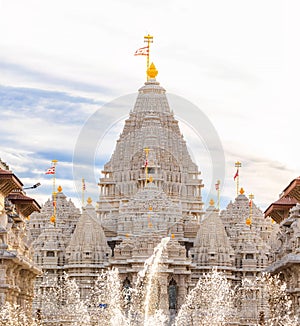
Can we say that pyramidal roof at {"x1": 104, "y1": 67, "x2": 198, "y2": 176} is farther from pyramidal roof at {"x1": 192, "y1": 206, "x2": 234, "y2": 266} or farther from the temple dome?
pyramidal roof at {"x1": 192, "y1": 206, "x2": 234, "y2": 266}

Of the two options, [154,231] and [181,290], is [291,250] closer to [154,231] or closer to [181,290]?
[181,290]

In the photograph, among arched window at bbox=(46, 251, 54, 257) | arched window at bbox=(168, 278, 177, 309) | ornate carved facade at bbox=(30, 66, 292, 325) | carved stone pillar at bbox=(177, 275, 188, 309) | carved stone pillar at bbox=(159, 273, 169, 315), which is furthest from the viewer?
arched window at bbox=(46, 251, 54, 257)

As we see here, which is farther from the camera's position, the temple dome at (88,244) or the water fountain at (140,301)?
the temple dome at (88,244)

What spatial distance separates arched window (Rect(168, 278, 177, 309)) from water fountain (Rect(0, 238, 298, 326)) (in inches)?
97.9

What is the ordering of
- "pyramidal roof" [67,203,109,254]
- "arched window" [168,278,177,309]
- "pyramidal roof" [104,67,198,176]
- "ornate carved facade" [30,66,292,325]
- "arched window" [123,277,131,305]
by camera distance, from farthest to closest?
"pyramidal roof" [104,67,198,176] < "pyramidal roof" [67,203,109,254] < "arched window" [168,278,177,309] < "ornate carved facade" [30,66,292,325] < "arched window" [123,277,131,305]

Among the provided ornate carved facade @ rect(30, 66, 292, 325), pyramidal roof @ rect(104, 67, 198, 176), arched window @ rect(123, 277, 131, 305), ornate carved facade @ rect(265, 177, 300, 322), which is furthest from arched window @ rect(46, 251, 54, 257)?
ornate carved facade @ rect(265, 177, 300, 322)

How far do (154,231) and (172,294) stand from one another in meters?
7.17

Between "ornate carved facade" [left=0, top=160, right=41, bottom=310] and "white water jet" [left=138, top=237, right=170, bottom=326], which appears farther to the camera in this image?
"white water jet" [left=138, top=237, right=170, bottom=326]

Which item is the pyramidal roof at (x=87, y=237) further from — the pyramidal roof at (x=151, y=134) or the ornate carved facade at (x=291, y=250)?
the ornate carved facade at (x=291, y=250)

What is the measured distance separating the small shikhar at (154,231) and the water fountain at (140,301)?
0.33 m

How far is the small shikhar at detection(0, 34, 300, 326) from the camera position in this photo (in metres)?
139

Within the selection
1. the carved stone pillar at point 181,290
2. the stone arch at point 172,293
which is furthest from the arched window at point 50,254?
the carved stone pillar at point 181,290

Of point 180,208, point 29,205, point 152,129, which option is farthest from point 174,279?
point 29,205

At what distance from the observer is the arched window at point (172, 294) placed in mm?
142500
